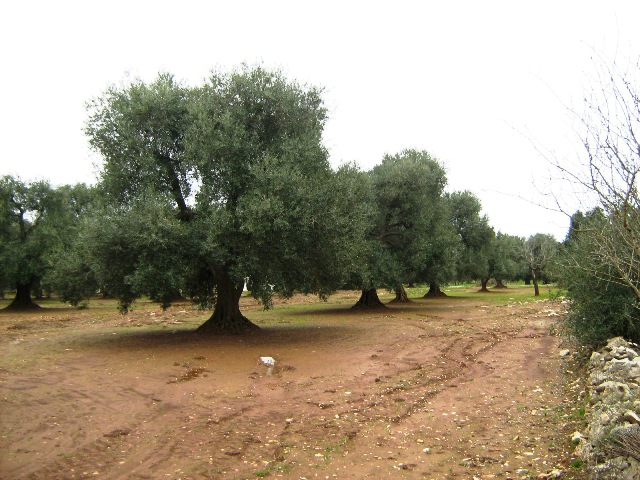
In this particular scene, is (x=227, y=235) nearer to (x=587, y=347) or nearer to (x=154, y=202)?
(x=154, y=202)

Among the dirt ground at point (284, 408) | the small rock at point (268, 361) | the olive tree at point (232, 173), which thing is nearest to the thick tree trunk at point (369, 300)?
the olive tree at point (232, 173)

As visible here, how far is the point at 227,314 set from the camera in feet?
65.4

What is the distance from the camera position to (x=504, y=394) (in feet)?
35.4

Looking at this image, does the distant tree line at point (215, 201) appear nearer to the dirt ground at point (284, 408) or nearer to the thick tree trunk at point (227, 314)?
the thick tree trunk at point (227, 314)

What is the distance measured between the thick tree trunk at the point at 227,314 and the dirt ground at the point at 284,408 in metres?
1.21

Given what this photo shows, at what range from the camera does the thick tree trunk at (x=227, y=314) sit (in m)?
19.6

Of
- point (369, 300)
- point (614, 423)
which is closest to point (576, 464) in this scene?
point (614, 423)

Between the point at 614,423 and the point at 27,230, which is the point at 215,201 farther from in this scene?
the point at 27,230

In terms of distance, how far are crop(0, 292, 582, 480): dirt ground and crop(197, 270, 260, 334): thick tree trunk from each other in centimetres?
121

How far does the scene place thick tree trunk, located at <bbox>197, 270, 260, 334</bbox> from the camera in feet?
64.2

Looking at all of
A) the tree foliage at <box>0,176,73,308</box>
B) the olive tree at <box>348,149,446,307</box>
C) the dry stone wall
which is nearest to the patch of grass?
the dry stone wall

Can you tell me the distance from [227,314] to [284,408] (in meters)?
10.3

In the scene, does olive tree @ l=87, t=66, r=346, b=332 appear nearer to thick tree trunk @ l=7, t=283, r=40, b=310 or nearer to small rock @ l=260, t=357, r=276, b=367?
small rock @ l=260, t=357, r=276, b=367

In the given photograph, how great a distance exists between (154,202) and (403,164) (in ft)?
64.4
